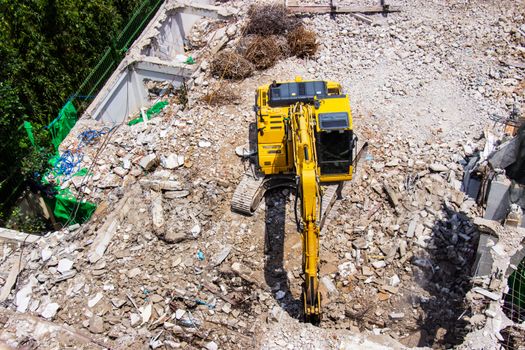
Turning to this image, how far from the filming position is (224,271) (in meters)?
12.1

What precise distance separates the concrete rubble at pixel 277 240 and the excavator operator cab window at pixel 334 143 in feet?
3.28

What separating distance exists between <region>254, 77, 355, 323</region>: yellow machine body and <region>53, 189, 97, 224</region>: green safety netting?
181 inches

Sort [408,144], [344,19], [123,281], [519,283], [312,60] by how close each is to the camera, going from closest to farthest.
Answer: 1. [519,283]
2. [123,281]
3. [408,144]
4. [312,60]
5. [344,19]

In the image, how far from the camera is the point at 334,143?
40.5 ft

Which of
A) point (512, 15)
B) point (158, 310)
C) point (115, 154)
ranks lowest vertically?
point (158, 310)

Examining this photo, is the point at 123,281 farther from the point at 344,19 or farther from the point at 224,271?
the point at 344,19

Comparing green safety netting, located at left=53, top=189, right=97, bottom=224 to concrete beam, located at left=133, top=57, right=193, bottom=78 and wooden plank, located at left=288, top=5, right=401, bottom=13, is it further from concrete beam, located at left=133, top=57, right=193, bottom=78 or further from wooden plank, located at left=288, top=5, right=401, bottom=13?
wooden plank, located at left=288, top=5, right=401, bottom=13

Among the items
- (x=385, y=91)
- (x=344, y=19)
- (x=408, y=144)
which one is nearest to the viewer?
(x=408, y=144)

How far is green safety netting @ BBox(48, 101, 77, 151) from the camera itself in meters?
16.0

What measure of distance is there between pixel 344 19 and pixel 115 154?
9.11 m

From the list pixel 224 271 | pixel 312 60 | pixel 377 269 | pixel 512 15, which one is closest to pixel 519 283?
pixel 377 269

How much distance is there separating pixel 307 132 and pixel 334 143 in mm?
1723

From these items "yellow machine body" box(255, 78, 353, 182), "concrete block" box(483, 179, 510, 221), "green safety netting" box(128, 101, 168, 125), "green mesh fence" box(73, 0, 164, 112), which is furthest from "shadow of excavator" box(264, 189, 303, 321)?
"green mesh fence" box(73, 0, 164, 112)

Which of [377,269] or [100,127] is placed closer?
[377,269]
